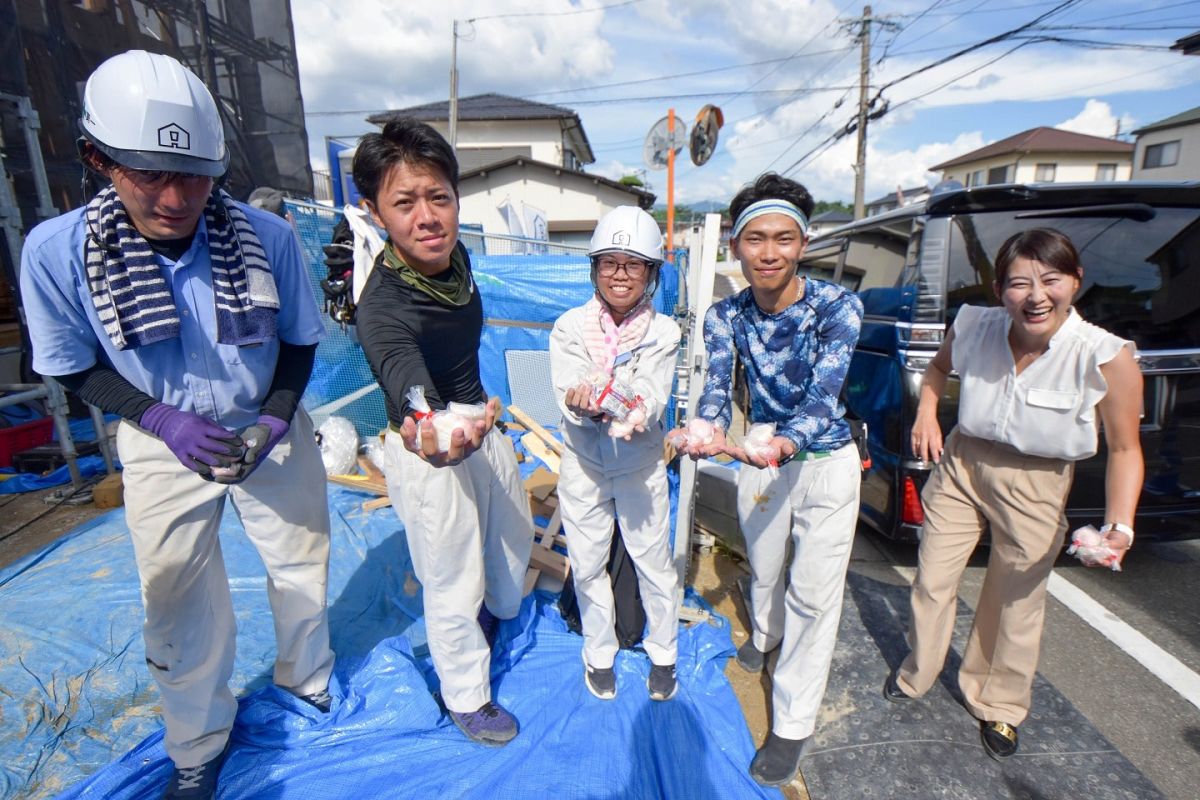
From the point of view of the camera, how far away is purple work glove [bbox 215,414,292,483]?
5.70ft

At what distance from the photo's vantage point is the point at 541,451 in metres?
5.02

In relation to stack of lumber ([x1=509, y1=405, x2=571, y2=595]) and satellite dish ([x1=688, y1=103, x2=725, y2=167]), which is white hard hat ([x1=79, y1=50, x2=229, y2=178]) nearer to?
stack of lumber ([x1=509, y1=405, x2=571, y2=595])

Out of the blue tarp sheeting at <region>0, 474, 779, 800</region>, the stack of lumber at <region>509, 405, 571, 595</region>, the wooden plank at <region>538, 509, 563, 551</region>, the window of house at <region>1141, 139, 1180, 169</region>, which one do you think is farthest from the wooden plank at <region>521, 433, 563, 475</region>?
the window of house at <region>1141, 139, 1180, 169</region>

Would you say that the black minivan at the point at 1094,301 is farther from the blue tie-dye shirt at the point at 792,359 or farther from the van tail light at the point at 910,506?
the blue tie-dye shirt at the point at 792,359

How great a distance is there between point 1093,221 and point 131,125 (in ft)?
13.2

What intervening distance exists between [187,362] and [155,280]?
0.91 ft

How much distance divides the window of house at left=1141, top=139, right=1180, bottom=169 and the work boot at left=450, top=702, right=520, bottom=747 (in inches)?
1377

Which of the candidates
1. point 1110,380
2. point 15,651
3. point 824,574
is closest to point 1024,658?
point 824,574

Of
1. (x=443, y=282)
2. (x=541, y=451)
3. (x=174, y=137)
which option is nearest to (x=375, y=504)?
(x=541, y=451)

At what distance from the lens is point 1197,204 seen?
277cm

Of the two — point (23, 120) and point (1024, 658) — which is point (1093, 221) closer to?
point (1024, 658)

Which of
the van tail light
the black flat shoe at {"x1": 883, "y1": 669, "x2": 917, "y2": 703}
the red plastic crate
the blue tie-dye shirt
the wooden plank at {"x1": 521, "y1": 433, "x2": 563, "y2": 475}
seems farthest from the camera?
the red plastic crate

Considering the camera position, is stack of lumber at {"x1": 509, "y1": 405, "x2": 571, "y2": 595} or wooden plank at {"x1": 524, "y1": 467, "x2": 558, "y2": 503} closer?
stack of lumber at {"x1": 509, "y1": 405, "x2": 571, "y2": 595}

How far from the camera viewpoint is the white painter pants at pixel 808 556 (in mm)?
2055
